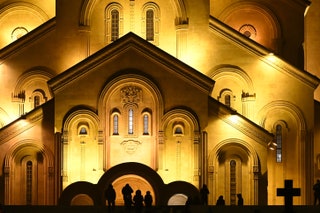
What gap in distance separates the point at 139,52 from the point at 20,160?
28.5ft

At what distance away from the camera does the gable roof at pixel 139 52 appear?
172 feet

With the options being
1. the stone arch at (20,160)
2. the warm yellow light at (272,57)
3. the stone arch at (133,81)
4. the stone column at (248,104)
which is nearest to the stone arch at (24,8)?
the stone arch at (20,160)

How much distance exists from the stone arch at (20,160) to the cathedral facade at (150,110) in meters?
0.06

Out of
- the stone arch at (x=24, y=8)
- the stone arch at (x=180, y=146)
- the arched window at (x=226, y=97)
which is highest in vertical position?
the stone arch at (x=24, y=8)

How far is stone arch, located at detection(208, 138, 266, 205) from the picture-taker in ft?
174

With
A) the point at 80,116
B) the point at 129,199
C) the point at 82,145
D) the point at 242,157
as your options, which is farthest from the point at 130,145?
the point at 129,199

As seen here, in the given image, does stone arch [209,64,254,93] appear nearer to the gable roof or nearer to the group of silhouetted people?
the gable roof

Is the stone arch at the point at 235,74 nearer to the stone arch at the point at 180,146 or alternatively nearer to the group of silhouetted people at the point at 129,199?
the stone arch at the point at 180,146

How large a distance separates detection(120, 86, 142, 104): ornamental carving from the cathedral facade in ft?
0.17

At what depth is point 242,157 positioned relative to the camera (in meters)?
53.7

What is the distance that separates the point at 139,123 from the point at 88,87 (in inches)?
126

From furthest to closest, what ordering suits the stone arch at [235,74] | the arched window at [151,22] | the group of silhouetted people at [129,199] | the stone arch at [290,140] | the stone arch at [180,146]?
the arched window at [151,22] < the stone arch at [235,74] < the stone arch at [290,140] < the stone arch at [180,146] < the group of silhouetted people at [129,199]

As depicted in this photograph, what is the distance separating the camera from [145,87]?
52.7 m

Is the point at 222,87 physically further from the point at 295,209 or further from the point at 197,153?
the point at 295,209
